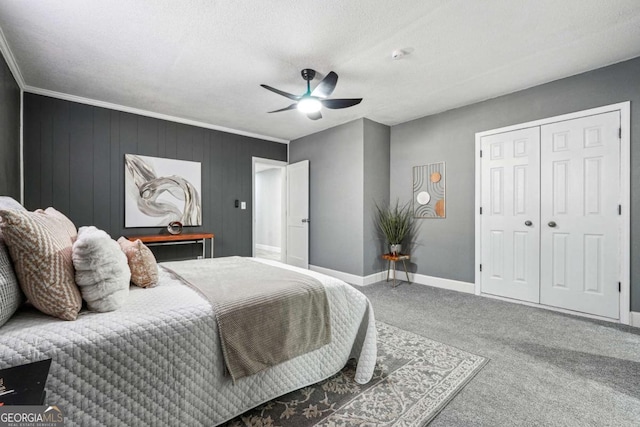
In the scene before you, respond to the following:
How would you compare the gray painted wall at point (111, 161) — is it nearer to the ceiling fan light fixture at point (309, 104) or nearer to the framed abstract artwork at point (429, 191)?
the ceiling fan light fixture at point (309, 104)

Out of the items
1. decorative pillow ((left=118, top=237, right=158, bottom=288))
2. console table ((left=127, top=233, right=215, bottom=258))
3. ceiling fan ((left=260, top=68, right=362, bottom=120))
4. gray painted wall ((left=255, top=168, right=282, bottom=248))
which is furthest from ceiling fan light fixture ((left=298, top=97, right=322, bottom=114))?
gray painted wall ((left=255, top=168, right=282, bottom=248))

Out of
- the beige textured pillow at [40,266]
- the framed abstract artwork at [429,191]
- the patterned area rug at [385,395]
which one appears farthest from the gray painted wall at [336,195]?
the beige textured pillow at [40,266]

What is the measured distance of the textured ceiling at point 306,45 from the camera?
2.05 meters

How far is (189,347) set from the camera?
1.31 meters

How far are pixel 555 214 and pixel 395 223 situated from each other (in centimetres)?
185

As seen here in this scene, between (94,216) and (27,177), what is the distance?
0.76 meters

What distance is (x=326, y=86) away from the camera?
8.90 ft

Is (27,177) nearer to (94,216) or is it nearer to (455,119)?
(94,216)

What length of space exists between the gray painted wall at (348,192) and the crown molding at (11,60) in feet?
12.1

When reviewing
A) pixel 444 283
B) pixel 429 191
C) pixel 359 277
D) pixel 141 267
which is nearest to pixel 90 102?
pixel 141 267

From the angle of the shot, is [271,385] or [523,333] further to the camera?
[523,333]

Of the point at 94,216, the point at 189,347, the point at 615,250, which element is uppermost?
the point at 94,216

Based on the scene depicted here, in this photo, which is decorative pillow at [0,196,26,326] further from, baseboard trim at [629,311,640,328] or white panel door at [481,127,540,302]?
baseboard trim at [629,311,640,328]

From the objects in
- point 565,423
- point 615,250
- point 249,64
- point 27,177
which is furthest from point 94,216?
point 615,250
